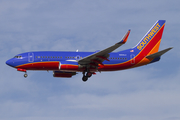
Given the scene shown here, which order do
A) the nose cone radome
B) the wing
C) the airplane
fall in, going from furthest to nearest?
1. the nose cone radome
2. the airplane
3. the wing

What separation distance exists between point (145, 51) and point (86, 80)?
1060 cm

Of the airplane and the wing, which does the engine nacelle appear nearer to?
the airplane

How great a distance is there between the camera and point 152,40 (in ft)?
188

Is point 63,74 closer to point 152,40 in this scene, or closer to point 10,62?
point 10,62

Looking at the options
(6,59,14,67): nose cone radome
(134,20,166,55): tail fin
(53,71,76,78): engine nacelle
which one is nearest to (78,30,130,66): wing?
(53,71,76,78): engine nacelle

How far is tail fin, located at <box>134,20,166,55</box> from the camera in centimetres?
5597

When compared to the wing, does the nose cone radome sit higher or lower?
higher

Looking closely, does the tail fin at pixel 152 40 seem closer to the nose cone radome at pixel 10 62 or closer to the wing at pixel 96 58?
the wing at pixel 96 58

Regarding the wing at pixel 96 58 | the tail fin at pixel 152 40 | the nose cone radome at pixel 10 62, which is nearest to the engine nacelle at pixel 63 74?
the wing at pixel 96 58

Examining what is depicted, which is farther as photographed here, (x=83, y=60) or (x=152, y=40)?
(x=152, y=40)

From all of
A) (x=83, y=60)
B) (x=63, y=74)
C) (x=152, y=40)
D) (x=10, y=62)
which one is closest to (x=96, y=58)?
(x=83, y=60)

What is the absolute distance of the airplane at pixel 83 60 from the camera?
50.8 metres

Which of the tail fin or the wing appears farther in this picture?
the tail fin

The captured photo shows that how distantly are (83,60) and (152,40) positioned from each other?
44.7 ft
